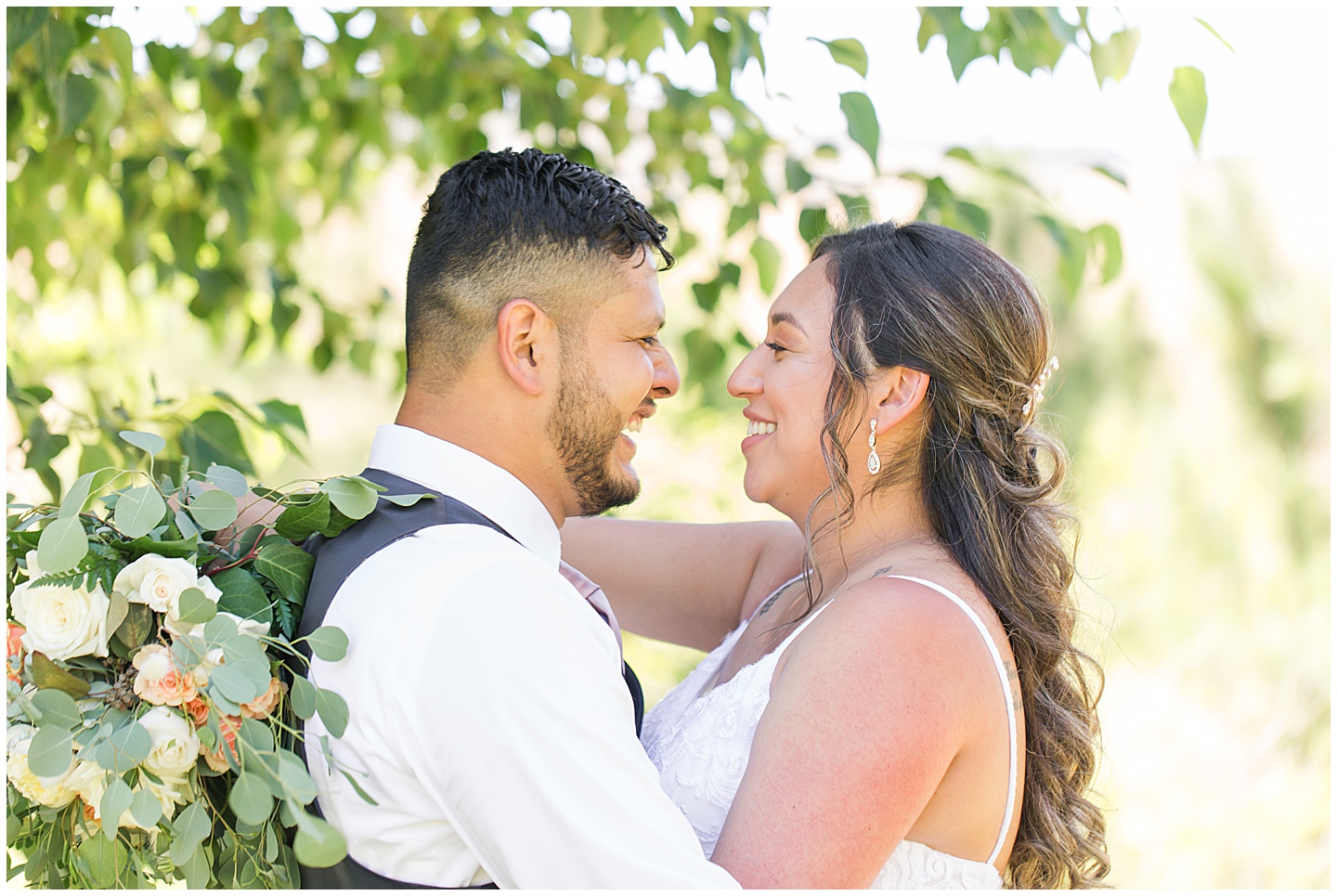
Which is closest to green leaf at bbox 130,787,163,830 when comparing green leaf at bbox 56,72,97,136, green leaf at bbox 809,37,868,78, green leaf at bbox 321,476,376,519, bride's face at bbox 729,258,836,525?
green leaf at bbox 321,476,376,519

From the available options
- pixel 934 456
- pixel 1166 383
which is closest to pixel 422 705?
pixel 934 456

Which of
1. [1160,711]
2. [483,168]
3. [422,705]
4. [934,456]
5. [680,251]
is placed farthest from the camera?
[1160,711]

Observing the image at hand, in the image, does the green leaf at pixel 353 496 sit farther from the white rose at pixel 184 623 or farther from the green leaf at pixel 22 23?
the green leaf at pixel 22 23

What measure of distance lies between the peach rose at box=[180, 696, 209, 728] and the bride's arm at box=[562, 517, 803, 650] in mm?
1306

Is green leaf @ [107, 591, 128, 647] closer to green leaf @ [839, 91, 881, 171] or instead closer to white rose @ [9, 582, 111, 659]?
white rose @ [9, 582, 111, 659]

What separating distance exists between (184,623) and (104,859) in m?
0.35

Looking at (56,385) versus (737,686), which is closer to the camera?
(737,686)

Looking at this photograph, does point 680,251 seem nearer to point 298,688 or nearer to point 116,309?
point 298,688

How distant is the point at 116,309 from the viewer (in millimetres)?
5559

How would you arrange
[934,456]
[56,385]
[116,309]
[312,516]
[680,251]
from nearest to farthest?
1. [312,516]
2. [934,456]
3. [680,251]
4. [56,385]
5. [116,309]

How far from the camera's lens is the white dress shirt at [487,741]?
1.31 metres

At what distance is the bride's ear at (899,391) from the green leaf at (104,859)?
143 centimetres

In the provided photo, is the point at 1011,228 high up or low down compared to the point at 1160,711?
up

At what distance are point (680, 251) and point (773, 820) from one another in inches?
78.7
